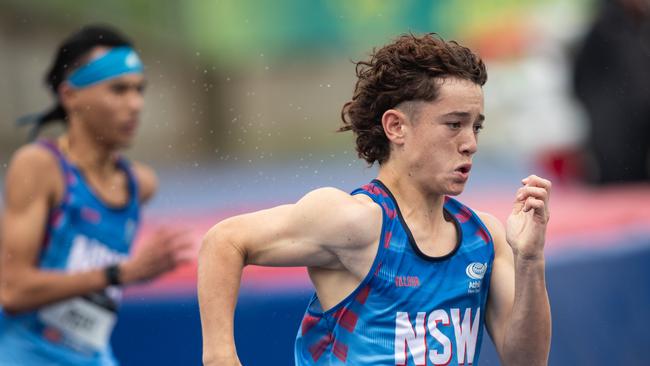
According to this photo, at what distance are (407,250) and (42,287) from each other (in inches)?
89.5

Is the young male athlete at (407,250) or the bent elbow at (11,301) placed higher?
the young male athlete at (407,250)

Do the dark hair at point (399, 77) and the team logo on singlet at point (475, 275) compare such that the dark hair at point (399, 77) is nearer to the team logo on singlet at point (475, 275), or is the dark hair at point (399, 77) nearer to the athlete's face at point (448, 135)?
the athlete's face at point (448, 135)

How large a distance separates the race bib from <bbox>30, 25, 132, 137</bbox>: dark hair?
3.25ft

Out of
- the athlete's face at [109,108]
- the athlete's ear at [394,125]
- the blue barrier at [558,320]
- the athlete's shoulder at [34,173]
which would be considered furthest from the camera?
the blue barrier at [558,320]

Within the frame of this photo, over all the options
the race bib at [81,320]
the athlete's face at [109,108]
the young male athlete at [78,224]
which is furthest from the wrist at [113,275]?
the athlete's face at [109,108]

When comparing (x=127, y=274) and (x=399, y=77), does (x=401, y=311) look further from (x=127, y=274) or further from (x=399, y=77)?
(x=127, y=274)

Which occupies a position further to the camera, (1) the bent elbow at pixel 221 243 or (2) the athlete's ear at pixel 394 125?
(2) the athlete's ear at pixel 394 125

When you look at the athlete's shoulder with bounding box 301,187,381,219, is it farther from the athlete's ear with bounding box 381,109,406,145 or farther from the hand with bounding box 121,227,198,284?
the hand with bounding box 121,227,198,284

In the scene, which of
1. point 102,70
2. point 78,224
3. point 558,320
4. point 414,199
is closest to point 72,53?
point 102,70

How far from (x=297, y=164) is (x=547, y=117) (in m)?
Answer: 3.00

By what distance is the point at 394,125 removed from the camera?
13.8ft

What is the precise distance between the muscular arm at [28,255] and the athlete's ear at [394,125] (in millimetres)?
2062

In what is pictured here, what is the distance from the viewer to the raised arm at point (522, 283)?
402 centimetres

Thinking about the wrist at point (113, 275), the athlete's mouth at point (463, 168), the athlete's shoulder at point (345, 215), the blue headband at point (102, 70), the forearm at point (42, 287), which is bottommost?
the forearm at point (42, 287)
